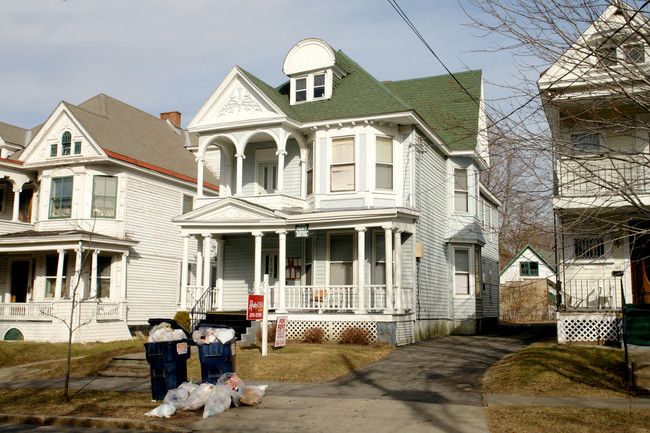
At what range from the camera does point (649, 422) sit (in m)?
8.05

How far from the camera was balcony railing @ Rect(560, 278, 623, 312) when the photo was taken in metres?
16.7

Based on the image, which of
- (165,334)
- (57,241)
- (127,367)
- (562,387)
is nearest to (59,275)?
(57,241)

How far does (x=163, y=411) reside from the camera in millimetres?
9438

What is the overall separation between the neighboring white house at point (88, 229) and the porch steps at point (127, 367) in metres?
9.38

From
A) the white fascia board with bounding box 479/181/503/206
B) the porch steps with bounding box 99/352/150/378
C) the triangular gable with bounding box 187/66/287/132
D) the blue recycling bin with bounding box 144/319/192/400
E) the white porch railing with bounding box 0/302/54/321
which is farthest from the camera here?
the white fascia board with bounding box 479/181/503/206

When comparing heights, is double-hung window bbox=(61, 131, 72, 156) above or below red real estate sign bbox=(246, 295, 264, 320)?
above

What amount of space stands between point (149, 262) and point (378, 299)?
12420mm

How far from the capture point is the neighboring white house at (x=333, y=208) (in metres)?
19.2

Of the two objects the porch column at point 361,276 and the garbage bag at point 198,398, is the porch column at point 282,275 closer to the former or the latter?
the porch column at point 361,276

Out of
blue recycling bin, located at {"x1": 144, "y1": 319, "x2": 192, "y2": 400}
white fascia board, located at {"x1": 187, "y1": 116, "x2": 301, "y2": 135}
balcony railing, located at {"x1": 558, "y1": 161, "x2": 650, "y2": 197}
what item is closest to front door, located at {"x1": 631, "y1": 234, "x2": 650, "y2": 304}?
balcony railing, located at {"x1": 558, "y1": 161, "x2": 650, "y2": 197}

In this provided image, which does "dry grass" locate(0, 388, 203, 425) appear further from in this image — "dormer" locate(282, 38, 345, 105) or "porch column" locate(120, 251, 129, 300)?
"dormer" locate(282, 38, 345, 105)

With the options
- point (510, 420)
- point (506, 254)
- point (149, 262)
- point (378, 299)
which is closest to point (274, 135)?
point (378, 299)

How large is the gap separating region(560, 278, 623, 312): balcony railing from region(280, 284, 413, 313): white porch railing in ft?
15.8

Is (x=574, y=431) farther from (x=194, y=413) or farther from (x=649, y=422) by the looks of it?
(x=194, y=413)
